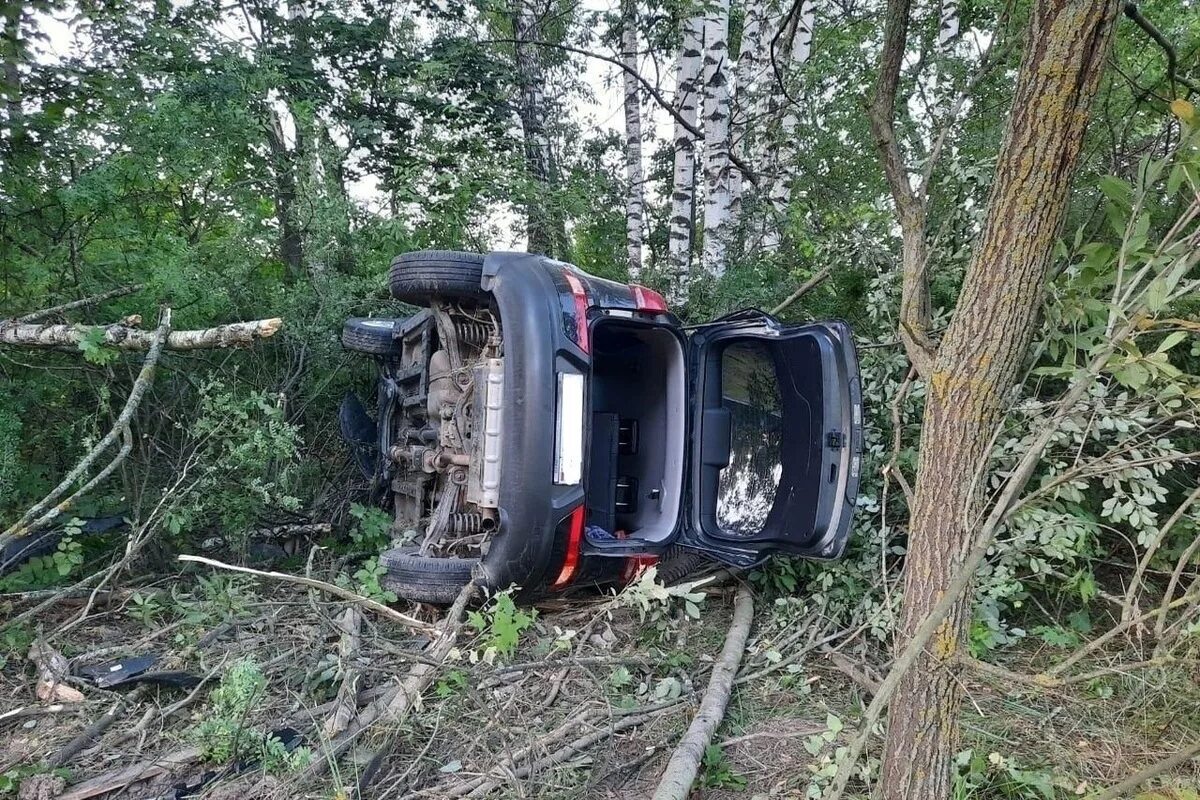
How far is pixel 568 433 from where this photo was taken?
10.00 ft

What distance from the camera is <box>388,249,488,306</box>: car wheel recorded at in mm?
3494

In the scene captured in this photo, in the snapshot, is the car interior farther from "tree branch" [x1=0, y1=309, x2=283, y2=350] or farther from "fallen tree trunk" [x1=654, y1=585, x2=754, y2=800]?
"tree branch" [x1=0, y1=309, x2=283, y2=350]

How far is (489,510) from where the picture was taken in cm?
310

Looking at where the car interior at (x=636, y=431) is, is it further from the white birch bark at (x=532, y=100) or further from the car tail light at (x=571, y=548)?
the white birch bark at (x=532, y=100)

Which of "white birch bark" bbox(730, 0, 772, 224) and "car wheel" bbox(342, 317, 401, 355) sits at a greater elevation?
"white birch bark" bbox(730, 0, 772, 224)

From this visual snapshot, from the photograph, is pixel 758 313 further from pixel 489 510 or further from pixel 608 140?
pixel 608 140

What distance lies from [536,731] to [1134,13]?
2.90 metres

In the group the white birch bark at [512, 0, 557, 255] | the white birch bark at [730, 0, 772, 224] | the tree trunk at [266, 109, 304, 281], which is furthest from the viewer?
the white birch bark at [512, 0, 557, 255]

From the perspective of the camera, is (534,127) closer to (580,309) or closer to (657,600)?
(580,309)

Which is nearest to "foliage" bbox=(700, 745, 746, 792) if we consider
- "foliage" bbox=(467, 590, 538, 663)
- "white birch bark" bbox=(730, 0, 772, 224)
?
"foliage" bbox=(467, 590, 538, 663)

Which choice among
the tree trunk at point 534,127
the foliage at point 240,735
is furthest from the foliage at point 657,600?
the tree trunk at point 534,127

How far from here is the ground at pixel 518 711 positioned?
2242mm

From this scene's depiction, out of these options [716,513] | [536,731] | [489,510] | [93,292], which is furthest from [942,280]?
[93,292]

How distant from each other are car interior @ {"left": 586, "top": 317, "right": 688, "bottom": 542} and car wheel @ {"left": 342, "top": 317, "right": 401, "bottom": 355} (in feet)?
4.84
